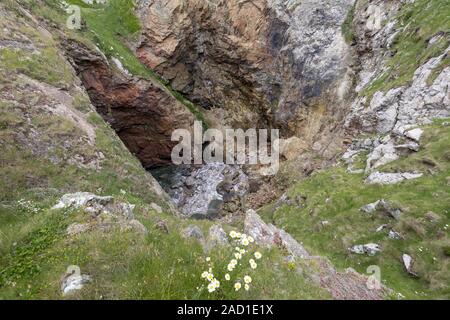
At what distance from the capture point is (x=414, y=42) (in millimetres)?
28281

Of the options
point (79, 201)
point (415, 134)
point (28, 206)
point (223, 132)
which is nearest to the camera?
point (79, 201)

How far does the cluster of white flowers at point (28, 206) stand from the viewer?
14.1 meters

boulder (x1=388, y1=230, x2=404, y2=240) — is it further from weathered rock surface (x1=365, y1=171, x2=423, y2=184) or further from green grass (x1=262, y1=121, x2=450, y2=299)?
weathered rock surface (x1=365, y1=171, x2=423, y2=184)

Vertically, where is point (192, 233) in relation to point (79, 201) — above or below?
below

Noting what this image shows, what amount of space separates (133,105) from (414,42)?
28.0m

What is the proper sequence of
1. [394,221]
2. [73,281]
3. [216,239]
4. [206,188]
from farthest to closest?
[206,188]
[394,221]
[216,239]
[73,281]

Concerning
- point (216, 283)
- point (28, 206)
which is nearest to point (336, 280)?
point (216, 283)

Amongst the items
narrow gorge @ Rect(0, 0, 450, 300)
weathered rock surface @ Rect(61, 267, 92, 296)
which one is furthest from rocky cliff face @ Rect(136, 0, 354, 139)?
weathered rock surface @ Rect(61, 267, 92, 296)

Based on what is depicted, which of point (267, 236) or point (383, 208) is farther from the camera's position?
point (383, 208)

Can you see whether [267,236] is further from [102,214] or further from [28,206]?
[28,206]

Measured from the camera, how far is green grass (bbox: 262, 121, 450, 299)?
45.9 feet
